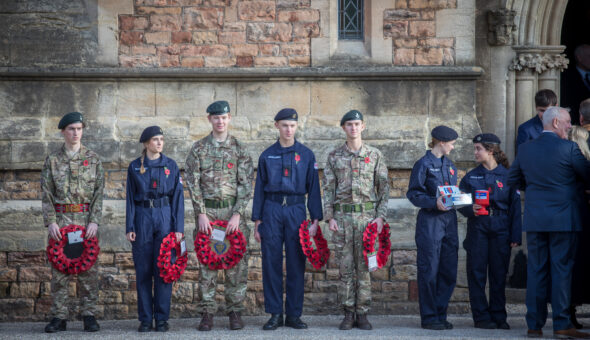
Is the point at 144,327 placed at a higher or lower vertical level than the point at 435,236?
lower

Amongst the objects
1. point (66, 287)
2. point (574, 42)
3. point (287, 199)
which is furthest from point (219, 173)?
point (574, 42)

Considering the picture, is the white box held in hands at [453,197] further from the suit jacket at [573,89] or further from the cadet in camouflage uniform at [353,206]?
the suit jacket at [573,89]

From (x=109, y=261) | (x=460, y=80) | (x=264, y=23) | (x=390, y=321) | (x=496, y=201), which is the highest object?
(x=264, y=23)

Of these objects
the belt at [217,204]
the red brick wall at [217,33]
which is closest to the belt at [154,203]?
the belt at [217,204]

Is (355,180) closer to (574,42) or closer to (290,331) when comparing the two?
(290,331)

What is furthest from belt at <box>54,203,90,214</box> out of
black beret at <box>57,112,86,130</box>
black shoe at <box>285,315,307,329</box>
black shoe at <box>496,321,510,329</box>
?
black shoe at <box>496,321,510,329</box>

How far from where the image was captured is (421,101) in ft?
30.1

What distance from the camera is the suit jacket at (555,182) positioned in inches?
284

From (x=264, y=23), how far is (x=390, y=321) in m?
3.45

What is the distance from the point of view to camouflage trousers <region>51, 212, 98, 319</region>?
25.9 ft

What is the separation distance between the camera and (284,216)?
7891 millimetres

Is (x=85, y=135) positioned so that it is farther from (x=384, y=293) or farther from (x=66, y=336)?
(x=384, y=293)

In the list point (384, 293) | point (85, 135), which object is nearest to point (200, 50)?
point (85, 135)

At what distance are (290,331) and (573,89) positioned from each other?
18.4 ft
